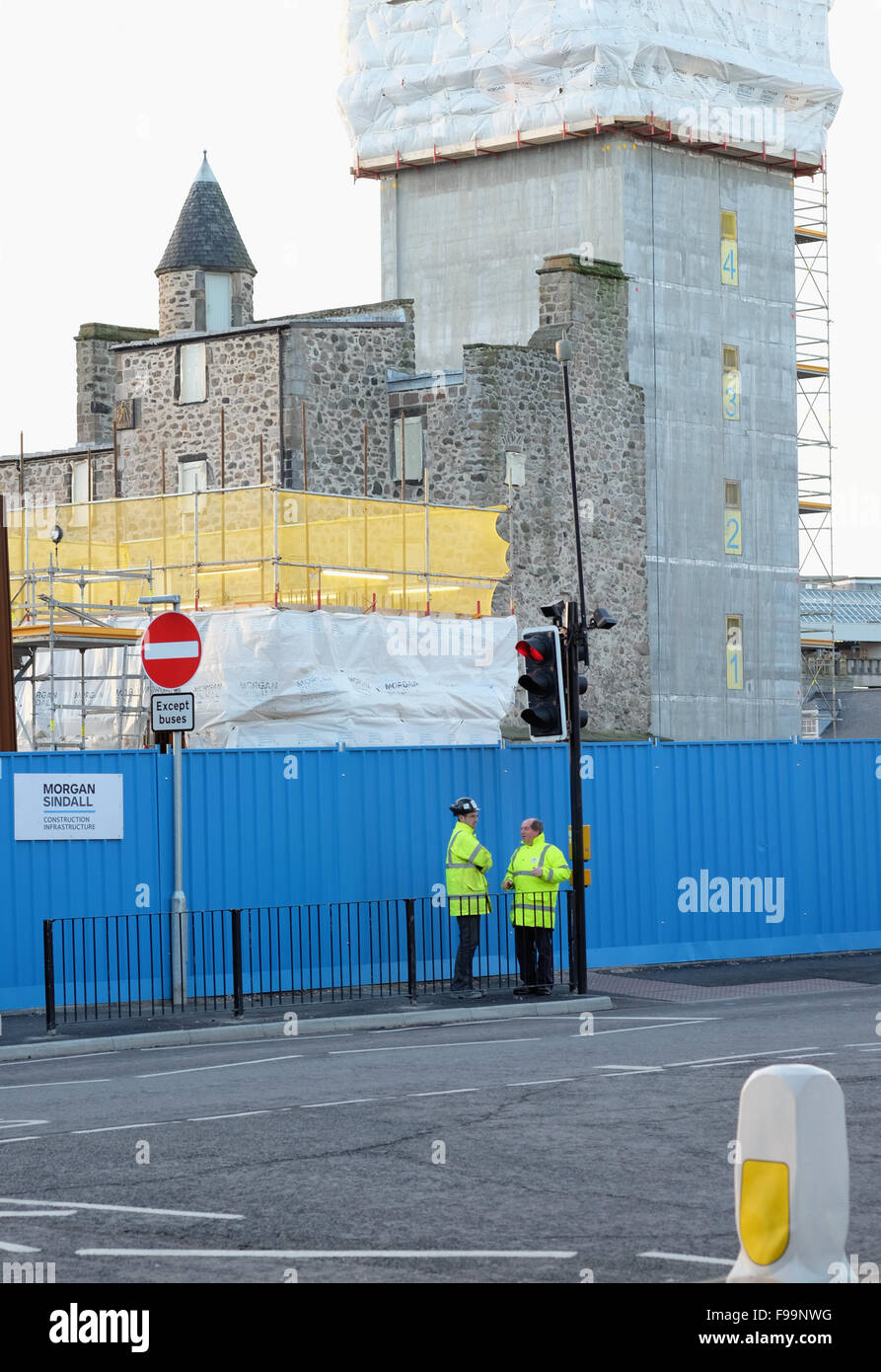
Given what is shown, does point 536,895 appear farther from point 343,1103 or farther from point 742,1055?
point 343,1103

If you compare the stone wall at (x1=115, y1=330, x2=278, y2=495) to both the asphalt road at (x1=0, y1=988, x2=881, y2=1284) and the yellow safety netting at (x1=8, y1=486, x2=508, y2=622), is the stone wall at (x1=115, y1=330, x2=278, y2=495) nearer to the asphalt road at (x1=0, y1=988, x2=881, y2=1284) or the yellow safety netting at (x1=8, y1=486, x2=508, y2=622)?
the yellow safety netting at (x1=8, y1=486, x2=508, y2=622)

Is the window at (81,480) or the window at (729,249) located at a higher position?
the window at (729,249)

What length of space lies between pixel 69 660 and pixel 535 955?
→ 13.6 meters

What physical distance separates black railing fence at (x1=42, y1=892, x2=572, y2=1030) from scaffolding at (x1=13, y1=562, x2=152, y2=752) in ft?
19.4

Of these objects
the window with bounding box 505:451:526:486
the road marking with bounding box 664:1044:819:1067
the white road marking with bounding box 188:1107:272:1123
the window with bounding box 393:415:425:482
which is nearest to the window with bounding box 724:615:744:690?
the window with bounding box 505:451:526:486

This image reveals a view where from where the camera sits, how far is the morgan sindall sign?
1948cm

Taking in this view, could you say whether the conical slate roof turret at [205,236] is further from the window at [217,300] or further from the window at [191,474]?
the window at [191,474]

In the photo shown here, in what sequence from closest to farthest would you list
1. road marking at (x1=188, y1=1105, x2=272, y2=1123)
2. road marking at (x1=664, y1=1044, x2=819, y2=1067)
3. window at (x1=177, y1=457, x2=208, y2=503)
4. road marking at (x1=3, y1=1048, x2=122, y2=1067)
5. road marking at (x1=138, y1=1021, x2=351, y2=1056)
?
road marking at (x1=188, y1=1105, x2=272, y2=1123), road marking at (x1=664, y1=1044, x2=819, y2=1067), road marking at (x1=3, y1=1048, x2=122, y2=1067), road marking at (x1=138, y1=1021, x2=351, y2=1056), window at (x1=177, y1=457, x2=208, y2=503)

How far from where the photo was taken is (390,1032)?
58.3 ft

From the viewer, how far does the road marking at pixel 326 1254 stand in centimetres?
817

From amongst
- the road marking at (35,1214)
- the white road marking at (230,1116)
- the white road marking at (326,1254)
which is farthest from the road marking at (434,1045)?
the white road marking at (326,1254)

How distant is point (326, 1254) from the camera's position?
827 centimetres
